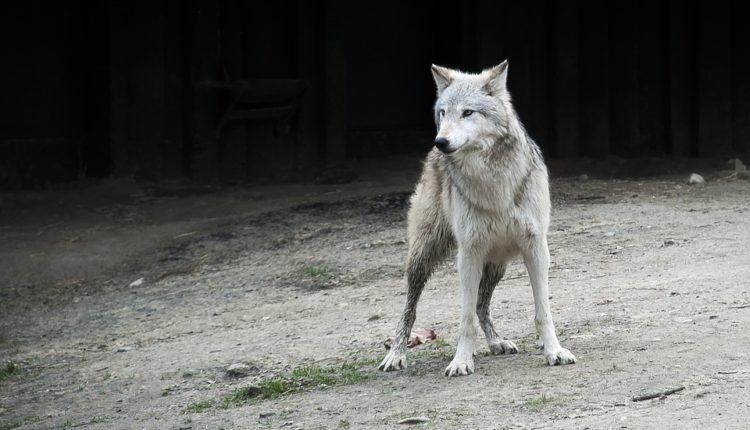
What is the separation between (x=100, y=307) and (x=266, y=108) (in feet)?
15.9

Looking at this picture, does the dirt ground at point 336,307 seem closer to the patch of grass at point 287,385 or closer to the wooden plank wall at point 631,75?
the patch of grass at point 287,385

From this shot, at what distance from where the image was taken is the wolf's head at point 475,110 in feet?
18.1

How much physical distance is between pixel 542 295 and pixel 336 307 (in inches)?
99.5

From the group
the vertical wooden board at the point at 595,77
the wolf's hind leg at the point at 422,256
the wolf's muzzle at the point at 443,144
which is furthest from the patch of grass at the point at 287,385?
the vertical wooden board at the point at 595,77

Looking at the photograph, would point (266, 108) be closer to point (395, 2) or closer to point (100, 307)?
point (395, 2)

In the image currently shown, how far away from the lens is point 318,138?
14117 millimetres

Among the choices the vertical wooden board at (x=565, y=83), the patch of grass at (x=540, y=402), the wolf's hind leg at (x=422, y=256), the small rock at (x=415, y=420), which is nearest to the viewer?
the patch of grass at (x=540, y=402)

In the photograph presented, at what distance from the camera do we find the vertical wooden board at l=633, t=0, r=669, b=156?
1488cm

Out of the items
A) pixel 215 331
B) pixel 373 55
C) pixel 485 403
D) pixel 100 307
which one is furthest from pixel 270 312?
pixel 373 55

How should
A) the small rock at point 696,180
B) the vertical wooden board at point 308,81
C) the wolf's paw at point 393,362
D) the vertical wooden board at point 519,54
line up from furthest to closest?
the vertical wooden board at point 519,54 < the vertical wooden board at point 308,81 < the small rock at point 696,180 < the wolf's paw at point 393,362

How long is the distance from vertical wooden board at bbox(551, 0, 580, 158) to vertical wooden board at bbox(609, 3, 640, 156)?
0.51 meters

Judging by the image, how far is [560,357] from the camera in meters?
5.61

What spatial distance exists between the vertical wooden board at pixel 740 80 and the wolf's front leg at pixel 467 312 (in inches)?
399

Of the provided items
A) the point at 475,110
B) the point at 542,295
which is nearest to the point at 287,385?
the point at 542,295
